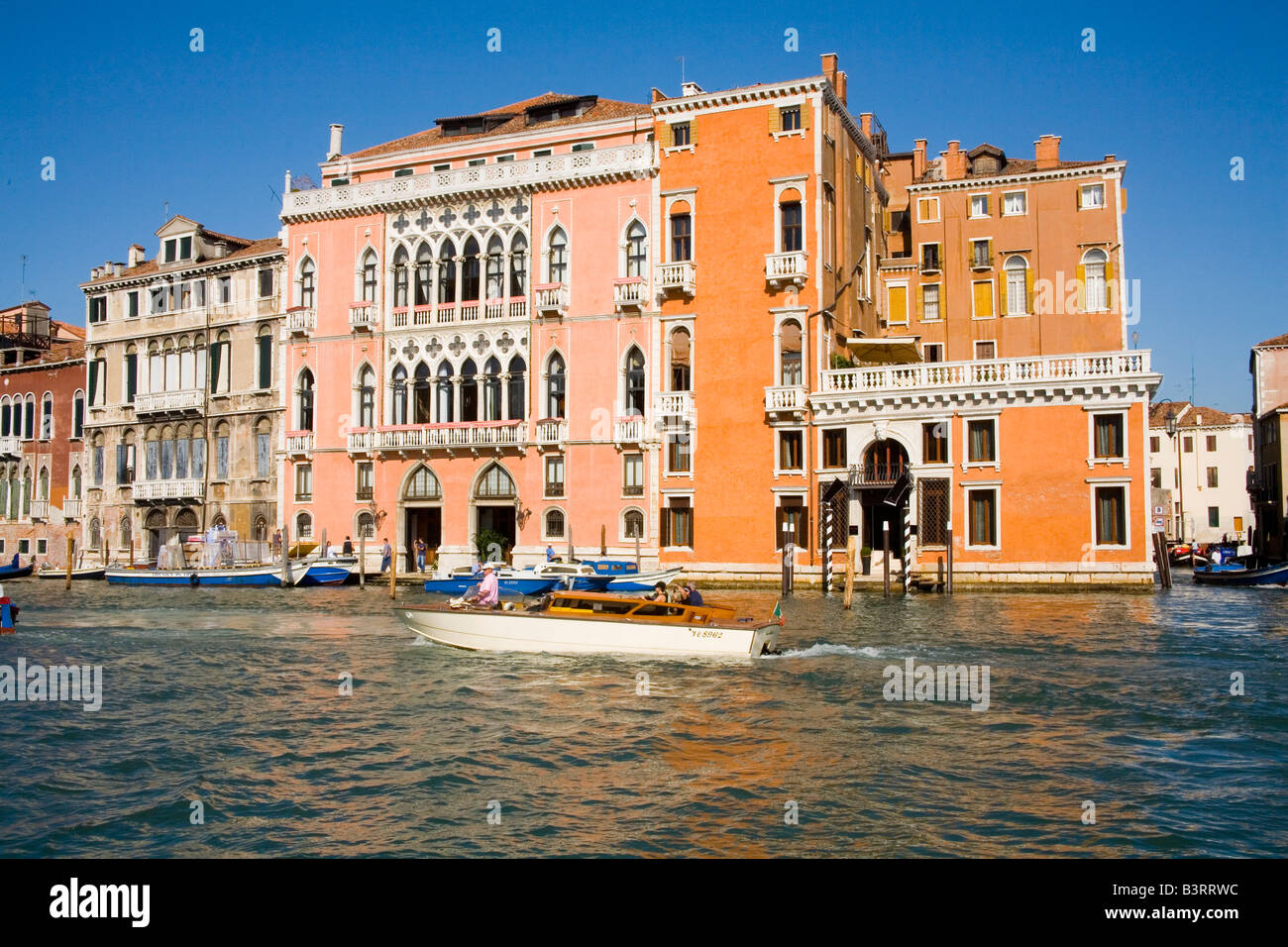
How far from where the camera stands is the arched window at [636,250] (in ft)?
112

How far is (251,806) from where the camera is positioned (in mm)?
9133

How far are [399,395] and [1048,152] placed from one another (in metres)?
23.1

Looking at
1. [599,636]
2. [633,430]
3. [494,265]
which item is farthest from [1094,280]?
[599,636]

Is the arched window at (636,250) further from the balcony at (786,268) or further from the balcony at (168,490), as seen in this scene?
the balcony at (168,490)

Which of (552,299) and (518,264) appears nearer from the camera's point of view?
(552,299)

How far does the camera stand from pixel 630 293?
111 ft

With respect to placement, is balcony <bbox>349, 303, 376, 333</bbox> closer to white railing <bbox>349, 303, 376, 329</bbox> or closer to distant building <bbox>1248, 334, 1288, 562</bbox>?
white railing <bbox>349, 303, 376, 329</bbox>

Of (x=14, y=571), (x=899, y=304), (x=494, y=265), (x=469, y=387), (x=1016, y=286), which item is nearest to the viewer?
(x=1016, y=286)

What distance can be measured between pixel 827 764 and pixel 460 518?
27005 mm

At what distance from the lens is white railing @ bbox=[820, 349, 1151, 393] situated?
1114 inches

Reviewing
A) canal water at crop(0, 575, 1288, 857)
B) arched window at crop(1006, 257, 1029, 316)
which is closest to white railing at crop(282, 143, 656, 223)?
arched window at crop(1006, 257, 1029, 316)

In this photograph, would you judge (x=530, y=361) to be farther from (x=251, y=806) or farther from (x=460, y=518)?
(x=251, y=806)

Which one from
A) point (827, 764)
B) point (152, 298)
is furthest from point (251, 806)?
point (152, 298)

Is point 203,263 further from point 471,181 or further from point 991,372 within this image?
point 991,372
